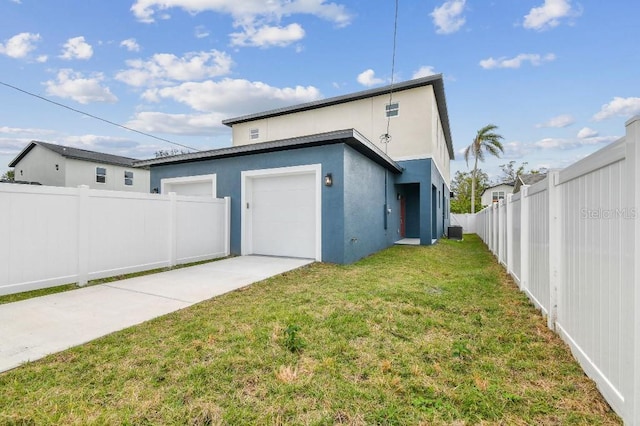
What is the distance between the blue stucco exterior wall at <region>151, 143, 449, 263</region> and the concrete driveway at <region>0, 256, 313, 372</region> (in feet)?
5.86

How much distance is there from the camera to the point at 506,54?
11352 mm

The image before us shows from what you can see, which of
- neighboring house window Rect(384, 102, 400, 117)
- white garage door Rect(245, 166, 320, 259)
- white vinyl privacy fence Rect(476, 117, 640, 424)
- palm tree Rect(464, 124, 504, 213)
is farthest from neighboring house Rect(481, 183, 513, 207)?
white vinyl privacy fence Rect(476, 117, 640, 424)

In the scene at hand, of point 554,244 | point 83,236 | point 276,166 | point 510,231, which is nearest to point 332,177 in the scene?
point 276,166

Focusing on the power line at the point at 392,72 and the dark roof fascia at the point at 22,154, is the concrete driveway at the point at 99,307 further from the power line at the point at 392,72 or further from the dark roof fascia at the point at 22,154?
the dark roof fascia at the point at 22,154

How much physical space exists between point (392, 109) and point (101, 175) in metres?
20.7

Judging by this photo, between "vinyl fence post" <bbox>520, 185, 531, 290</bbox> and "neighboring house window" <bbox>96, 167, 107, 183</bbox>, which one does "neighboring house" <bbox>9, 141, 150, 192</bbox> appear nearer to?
"neighboring house window" <bbox>96, 167, 107, 183</bbox>

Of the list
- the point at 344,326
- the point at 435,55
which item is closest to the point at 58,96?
the point at 435,55

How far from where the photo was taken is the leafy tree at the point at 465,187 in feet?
105

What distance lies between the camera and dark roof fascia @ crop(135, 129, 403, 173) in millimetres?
7268

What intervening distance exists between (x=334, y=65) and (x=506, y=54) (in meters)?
6.58

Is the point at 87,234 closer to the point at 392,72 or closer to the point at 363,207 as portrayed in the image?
the point at 363,207

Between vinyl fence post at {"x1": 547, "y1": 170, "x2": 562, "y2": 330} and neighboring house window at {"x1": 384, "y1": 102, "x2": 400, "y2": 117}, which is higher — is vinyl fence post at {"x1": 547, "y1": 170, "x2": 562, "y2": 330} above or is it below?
below

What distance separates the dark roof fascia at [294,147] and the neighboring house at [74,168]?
37.9ft

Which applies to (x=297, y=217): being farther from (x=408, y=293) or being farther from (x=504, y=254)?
(x=504, y=254)
